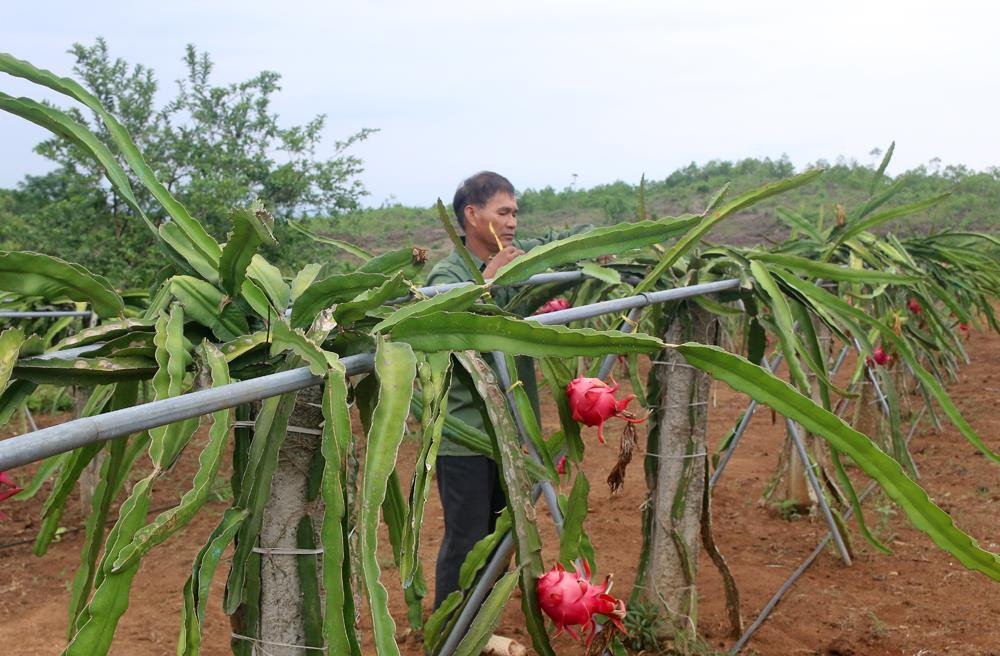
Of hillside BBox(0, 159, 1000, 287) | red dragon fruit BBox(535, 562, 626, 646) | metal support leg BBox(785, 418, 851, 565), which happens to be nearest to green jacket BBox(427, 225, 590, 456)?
metal support leg BBox(785, 418, 851, 565)

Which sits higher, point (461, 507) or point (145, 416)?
point (145, 416)

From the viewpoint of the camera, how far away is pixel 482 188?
314cm

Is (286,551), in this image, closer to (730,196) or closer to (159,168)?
(159,168)

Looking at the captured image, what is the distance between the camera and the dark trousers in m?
2.86

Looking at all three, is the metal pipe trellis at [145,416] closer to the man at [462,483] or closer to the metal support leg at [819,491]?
the man at [462,483]

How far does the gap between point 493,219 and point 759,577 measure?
1.90 metres

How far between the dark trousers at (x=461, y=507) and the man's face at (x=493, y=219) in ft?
2.50

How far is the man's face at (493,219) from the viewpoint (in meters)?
3.11

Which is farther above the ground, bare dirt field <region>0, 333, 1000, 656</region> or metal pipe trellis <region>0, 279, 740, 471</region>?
metal pipe trellis <region>0, 279, 740, 471</region>

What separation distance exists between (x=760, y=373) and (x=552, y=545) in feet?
9.75

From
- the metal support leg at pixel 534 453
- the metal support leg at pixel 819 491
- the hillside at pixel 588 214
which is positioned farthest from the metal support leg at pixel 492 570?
the hillside at pixel 588 214

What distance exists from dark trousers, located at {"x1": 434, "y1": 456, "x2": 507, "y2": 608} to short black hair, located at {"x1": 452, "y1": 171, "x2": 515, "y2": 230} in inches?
35.9

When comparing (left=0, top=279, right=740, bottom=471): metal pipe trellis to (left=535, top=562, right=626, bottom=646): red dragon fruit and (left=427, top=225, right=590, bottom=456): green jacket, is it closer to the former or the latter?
(left=535, top=562, right=626, bottom=646): red dragon fruit

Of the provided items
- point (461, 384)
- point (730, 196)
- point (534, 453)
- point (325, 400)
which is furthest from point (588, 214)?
point (325, 400)
